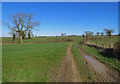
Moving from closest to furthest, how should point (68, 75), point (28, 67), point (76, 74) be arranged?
point (68, 75)
point (76, 74)
point (28, 67)

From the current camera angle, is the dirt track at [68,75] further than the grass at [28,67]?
No

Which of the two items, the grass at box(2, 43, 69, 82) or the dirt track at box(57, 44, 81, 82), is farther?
the grass at box(2, 43, 69, 82)

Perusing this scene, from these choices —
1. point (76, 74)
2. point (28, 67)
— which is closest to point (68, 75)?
point (76, 74)

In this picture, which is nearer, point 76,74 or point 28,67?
point 76,74

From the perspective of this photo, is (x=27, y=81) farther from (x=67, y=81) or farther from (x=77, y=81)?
(x=77, y=81)

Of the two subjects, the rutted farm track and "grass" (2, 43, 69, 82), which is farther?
"grass" (2, 43, 69, 82)

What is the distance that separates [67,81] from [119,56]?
932 cm

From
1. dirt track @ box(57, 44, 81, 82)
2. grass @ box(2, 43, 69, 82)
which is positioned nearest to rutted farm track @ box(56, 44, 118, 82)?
dirt track @ box(57, 44, 81, 82)

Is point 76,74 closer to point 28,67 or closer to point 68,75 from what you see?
point 68,75

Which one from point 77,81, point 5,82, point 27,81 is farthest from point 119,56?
point 5,82

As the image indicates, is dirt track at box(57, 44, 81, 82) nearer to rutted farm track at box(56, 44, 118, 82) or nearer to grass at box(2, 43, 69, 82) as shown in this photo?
rutted farm track at box(56, 44, 118, 82)

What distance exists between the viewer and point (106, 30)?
72438 millimetres

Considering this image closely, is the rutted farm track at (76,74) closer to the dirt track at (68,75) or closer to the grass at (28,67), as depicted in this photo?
the dirt track at (68,75)

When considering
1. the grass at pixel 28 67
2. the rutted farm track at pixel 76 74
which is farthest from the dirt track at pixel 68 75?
the grass at pixel 28 67
